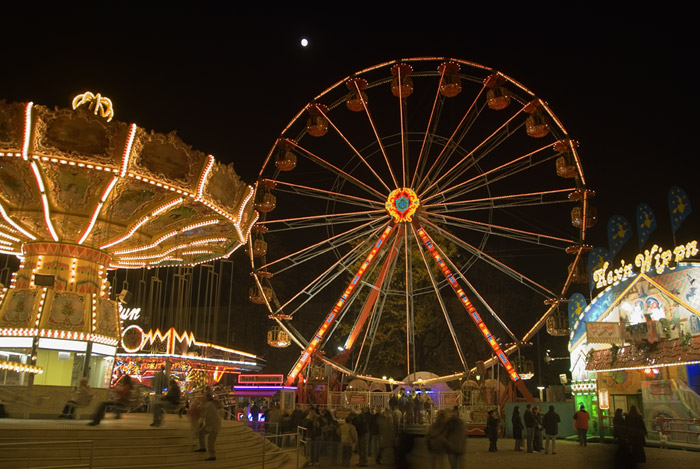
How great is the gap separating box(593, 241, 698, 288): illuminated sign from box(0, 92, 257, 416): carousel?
41.5 feet

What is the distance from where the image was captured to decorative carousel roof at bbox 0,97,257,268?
1218 cm

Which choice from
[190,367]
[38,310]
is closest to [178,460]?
[38,310]

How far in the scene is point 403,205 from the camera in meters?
21.8

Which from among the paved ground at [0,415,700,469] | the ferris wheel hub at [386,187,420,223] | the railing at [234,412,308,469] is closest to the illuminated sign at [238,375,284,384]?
the railing at [234,412,308,469]

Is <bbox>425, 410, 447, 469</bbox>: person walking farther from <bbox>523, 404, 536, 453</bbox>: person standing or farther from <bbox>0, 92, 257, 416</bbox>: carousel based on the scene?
<bbox>523, 404, 536, 453</bbox>: person standing

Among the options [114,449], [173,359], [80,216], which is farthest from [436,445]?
[173,359]

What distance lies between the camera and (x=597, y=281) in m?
23.5

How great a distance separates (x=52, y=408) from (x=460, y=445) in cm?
960

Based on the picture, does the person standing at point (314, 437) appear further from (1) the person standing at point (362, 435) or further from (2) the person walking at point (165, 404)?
(2) the person walking at point (165, 404)

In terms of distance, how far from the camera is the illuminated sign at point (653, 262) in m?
17.8

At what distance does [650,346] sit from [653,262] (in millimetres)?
2797

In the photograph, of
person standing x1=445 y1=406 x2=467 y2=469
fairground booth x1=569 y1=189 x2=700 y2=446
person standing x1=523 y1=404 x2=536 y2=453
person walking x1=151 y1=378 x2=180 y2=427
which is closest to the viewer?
person standing x1=445 y1=406 x2=467 y2=469

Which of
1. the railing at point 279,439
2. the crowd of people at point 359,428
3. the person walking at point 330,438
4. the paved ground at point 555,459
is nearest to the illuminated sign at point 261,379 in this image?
the crowd of people at point 359,428

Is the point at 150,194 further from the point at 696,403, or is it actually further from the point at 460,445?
the point at 696,403
